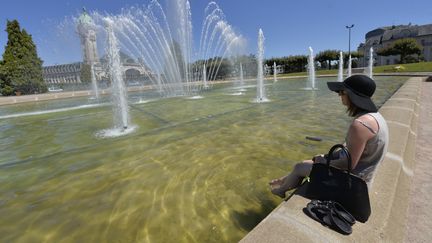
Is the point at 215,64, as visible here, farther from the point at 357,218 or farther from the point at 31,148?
the point at 357,218

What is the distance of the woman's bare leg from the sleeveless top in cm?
51

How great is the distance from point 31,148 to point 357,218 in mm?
8587

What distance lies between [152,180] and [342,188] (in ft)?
11.0

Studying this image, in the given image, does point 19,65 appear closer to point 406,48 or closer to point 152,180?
point 152,180

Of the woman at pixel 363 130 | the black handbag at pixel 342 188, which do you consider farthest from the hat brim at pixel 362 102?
the black handbag at pixel 342 188

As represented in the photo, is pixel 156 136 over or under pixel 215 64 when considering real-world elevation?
under

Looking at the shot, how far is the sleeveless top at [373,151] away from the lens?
2.39 meters

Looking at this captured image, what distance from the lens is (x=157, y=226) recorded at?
10.9 feet

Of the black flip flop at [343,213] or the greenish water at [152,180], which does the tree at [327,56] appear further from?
the black flip flop at [343,213]

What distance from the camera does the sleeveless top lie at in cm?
239

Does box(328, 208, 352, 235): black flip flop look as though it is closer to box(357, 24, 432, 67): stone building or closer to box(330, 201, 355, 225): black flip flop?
box(330, 201, 355, 225): black flip flop

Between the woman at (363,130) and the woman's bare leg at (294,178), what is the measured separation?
0.41 metres

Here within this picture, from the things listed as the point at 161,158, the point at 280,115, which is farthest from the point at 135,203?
the point at 280,115

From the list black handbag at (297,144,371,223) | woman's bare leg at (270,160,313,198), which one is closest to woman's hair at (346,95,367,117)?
black handbag at (297,144,371,223)
